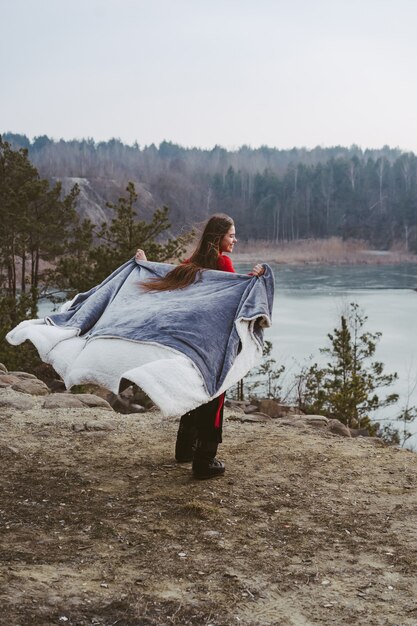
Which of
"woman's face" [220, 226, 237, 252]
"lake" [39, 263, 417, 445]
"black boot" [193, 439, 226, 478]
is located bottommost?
"lake" [39, 263, 417, 445]

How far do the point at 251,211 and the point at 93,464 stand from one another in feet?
220

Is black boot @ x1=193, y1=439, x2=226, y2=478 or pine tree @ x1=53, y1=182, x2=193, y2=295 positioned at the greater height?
pine tree @ x1=53, y1=182, x2=193, y2=295

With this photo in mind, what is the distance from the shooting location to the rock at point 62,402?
7043 mm

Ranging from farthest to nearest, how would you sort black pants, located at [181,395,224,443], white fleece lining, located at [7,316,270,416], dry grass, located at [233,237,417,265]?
dry grass, located at [233,237,417,265], black pants, located at [181,395,224,443], white fleece lining, located at [7,316,270,416]

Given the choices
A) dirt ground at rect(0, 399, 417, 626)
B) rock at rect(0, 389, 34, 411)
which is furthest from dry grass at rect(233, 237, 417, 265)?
dirt ground at rect(0, 399, 417, 626)

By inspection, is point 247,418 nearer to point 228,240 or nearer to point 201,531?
point 228,240

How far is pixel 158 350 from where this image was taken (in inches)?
171

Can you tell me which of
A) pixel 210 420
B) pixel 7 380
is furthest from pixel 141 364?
pixel 7 380

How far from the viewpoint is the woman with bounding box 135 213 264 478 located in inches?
187

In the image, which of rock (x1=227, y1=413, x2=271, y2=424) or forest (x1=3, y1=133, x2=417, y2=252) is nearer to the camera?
rock (x1=227, y1=413, x2=271, y2=424)

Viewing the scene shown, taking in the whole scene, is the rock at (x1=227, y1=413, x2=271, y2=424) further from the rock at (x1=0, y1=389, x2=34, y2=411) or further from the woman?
the woman

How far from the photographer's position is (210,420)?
15.6ft

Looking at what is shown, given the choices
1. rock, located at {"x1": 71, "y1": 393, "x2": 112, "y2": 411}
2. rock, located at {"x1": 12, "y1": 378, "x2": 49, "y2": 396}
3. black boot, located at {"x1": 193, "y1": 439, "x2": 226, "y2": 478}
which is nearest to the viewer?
black boot, located at {"x1": 193, "y1": 439, "x2": 226, "y2": 478}

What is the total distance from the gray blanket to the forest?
55.4 m
